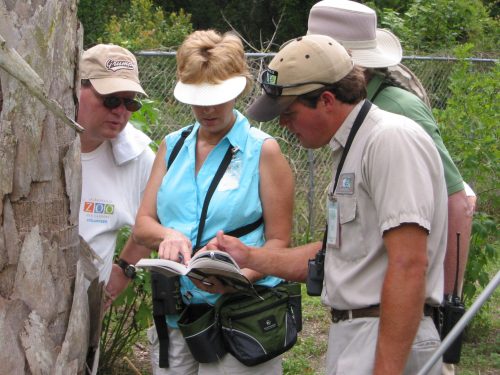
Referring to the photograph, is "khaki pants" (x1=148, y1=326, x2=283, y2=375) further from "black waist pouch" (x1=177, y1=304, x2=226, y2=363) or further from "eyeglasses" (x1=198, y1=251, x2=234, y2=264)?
"eyeglasses" (x1=198, y1=251, x2=234, y2=264)

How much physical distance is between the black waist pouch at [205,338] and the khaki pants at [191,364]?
0.13ft

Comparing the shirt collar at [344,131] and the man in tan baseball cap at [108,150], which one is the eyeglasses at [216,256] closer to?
the shirt collar at [344,131]

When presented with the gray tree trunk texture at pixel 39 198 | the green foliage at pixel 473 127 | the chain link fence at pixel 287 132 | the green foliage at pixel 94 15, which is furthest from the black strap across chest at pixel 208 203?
the green foliage at pixel 94 15

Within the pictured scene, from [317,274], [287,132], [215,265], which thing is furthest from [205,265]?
[287,132]

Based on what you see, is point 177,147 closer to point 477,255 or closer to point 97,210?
point 97,210

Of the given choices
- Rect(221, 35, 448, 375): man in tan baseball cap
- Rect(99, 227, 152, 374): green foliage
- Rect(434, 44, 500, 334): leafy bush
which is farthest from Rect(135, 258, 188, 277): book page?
Rect(434, 44, 500, 334): leafy bush

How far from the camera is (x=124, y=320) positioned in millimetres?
4641

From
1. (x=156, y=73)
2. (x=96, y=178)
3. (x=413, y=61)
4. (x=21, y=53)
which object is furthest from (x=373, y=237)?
(x=413, y=61)

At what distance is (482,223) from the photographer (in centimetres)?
518

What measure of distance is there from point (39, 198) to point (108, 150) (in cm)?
114

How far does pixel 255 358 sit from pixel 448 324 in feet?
2.30

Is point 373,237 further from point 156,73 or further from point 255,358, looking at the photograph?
point 156,73

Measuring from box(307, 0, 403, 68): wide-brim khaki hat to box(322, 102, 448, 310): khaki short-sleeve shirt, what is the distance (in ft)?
2.03

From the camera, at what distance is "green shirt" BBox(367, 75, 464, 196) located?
286 centimetres
